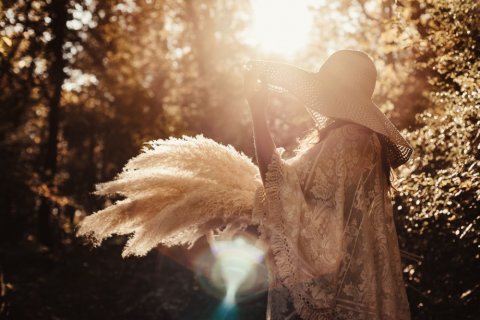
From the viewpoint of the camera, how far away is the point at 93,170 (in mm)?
31172

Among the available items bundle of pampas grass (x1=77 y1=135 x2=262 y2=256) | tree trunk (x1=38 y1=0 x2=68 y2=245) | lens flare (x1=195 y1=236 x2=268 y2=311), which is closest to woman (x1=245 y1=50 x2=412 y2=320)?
bundle of pampas grass (x1=77 y1=135 x2=262 y2=256)

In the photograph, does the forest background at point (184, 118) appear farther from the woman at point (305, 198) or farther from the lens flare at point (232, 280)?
the woman at point (305, 198)

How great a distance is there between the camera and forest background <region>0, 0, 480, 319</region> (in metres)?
4.43

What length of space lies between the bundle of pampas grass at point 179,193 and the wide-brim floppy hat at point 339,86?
59 cm

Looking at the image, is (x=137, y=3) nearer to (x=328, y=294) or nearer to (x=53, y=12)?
(x=53, y=12)

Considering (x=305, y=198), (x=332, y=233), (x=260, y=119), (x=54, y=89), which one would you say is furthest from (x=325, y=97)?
(x=54, y=89)

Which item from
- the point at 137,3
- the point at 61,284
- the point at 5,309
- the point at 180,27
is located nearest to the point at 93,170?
the point at 180,27

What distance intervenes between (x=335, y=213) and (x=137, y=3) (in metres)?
18.4

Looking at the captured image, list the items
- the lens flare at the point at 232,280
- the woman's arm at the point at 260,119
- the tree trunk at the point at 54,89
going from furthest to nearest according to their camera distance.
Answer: the tree trunk at the point at 54,89 → the lens flare at the point at 232,280 → the woman's arm at the point at 260,119

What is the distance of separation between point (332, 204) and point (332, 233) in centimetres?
16

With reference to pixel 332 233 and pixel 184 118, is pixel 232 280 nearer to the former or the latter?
pixel 184 118

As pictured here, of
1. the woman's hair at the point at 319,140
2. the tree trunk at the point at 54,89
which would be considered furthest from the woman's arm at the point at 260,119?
the tree trunk at the point at 54,89

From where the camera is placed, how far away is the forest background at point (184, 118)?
4430 millimetres

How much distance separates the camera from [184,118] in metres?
15.6
